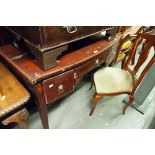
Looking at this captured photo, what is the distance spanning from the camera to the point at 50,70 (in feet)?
3.32

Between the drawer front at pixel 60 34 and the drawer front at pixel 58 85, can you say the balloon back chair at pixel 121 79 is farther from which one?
the drawer front at pixel 60 34

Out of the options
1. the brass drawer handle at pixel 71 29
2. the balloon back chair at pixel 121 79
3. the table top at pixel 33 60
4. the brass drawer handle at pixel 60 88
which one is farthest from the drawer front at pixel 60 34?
the balloon back chair at pixel 121 79

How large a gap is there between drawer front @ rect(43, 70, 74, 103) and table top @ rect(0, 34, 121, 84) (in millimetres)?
46

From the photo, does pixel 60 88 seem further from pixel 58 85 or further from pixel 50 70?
pixel 50 70

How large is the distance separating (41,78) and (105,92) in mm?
673

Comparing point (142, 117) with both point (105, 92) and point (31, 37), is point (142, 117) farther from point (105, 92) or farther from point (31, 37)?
point (31, 37)

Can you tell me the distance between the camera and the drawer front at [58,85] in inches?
40.9

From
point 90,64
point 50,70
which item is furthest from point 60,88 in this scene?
point 90,64

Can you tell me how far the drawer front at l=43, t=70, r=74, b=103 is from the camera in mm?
1039

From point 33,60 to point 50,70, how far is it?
0.55ft

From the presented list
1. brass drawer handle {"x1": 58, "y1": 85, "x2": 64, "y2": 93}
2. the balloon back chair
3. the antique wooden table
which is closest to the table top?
the antique wooden table

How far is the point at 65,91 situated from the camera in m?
1.21

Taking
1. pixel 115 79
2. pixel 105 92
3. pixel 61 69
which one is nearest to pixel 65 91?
pixel 61 69

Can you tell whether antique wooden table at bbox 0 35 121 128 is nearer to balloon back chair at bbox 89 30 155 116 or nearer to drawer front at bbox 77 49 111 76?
drawer front at bbox 77 49 111 76
